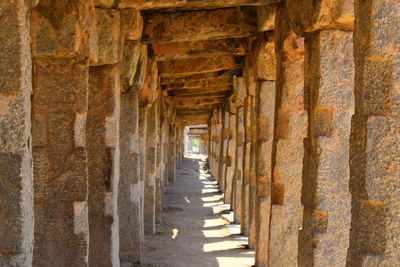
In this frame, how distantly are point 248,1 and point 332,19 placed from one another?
2227mm

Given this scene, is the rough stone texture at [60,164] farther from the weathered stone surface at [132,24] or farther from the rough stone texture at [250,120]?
the weathered stone surface at [132,24]

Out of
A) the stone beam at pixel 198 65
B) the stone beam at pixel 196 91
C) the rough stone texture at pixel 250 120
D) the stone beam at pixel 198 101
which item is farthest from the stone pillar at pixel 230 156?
the rough stone texture at pixel 250 120

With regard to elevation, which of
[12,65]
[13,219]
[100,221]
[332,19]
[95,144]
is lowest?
[100,221]

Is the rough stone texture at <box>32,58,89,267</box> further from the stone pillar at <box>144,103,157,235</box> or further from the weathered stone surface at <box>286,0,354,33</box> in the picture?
the stone pillar at <box>144,103,157,235</box>

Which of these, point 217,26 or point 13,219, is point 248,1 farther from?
point 13,219

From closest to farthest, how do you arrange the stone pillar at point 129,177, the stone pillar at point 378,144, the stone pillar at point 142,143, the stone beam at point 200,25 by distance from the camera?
1. the stone pillar at point 378,144
2. the stone pillar at point 129,177
3. the stone beam at point 200,25
4. the stone pillar at point 142,143

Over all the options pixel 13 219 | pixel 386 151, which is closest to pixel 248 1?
pixel 386 151

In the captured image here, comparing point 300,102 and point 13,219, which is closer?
point 13,219

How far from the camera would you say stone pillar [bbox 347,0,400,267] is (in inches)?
128

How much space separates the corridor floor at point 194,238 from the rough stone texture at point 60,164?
3.97 metres

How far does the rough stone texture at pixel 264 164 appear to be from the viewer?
27.9ft

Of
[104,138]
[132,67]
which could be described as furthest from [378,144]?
[132,67]

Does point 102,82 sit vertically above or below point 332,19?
below

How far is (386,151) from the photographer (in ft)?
10.8
